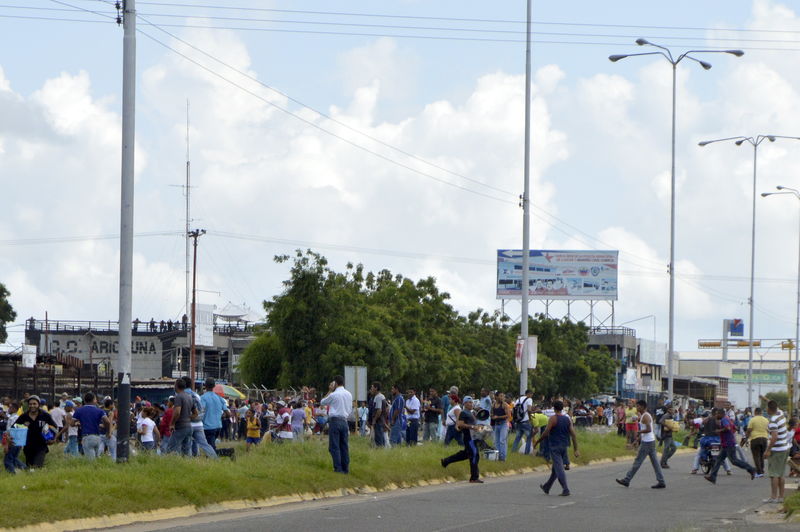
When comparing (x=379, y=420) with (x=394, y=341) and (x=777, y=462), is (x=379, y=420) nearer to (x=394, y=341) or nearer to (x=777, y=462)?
(x=777, y=462)

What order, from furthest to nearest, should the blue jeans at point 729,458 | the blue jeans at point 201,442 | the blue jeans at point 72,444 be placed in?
1. the blue jeans at point 729,458
2. the blue jeans at point 72,444
3. the blue jeans at point 201,442

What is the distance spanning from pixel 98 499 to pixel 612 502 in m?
9.18

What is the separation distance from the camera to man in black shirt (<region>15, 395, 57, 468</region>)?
1989 cm

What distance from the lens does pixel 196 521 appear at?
1714cm

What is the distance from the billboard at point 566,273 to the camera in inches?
3521

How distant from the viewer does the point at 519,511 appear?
64.1 feet

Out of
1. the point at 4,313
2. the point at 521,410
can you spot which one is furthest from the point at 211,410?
the point at 4,313

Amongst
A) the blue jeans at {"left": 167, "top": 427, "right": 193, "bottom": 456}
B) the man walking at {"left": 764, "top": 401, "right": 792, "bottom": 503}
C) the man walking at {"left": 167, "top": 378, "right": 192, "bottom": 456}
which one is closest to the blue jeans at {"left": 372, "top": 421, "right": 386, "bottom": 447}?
the blue jeans at {"left": 167, "top": 427, "right": 193, "bottom": 456}

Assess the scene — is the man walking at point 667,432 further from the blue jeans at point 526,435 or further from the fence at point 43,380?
the fence at point 43,380

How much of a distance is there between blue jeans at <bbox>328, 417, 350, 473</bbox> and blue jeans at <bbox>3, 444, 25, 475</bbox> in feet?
16.9

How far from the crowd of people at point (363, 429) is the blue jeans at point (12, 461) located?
2 centimetres

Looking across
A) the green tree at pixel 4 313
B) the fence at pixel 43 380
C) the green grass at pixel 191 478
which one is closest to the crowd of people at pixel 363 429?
the green grass at pixel 191 478

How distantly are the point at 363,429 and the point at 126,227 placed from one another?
18.3 meters

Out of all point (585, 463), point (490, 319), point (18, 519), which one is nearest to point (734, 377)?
point (490, 319)
